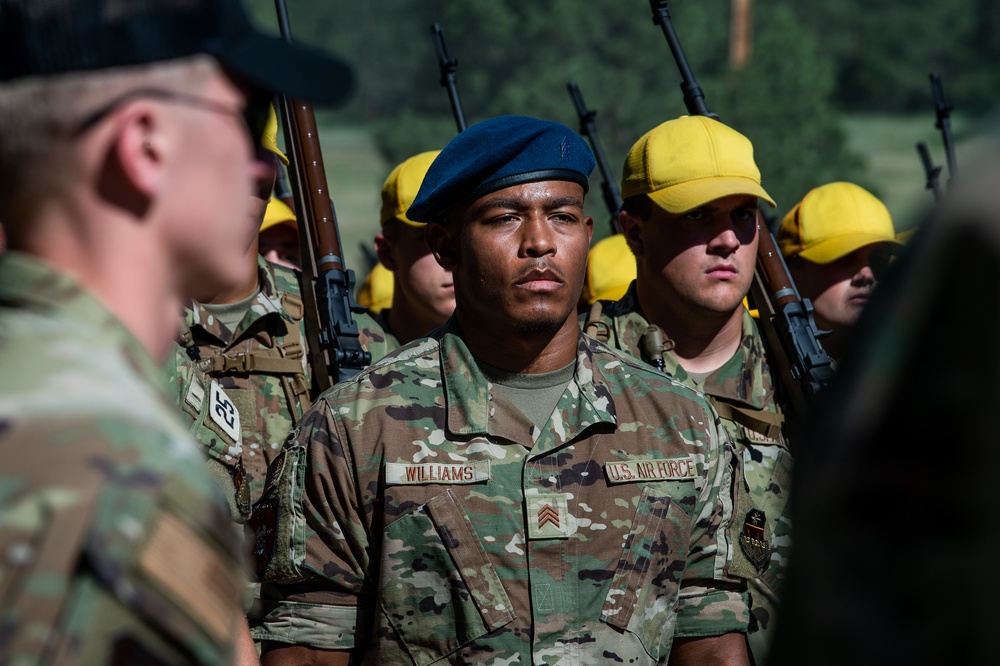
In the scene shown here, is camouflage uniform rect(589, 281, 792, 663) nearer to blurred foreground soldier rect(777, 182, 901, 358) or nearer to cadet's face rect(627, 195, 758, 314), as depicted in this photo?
cadet's face rect(627, 195, 758, 314)

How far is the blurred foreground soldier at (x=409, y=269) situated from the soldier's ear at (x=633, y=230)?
906 millimetres

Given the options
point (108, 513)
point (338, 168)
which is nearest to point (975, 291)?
point (108, 513)

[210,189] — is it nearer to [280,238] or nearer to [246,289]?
[246,289]

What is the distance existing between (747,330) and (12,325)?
3.61 meters

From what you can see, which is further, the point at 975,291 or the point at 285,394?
the point at 285,394

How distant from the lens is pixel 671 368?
4590 millimetres

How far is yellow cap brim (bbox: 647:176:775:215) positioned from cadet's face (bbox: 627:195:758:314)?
58 mm

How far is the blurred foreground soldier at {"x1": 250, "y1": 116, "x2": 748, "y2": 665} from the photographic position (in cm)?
322

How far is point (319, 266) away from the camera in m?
5.31

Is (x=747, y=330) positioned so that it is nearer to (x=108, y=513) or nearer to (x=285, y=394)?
(x=285, y=394)

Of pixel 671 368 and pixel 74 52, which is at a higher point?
pixel 671 368

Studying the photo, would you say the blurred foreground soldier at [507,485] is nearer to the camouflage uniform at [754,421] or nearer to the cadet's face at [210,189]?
the camouflage uniform at [754,421]

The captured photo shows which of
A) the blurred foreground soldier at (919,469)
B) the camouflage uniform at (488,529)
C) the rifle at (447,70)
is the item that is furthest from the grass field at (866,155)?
the blurred foreground soldier at (919,469)

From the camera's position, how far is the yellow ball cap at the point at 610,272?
6.70 metres
